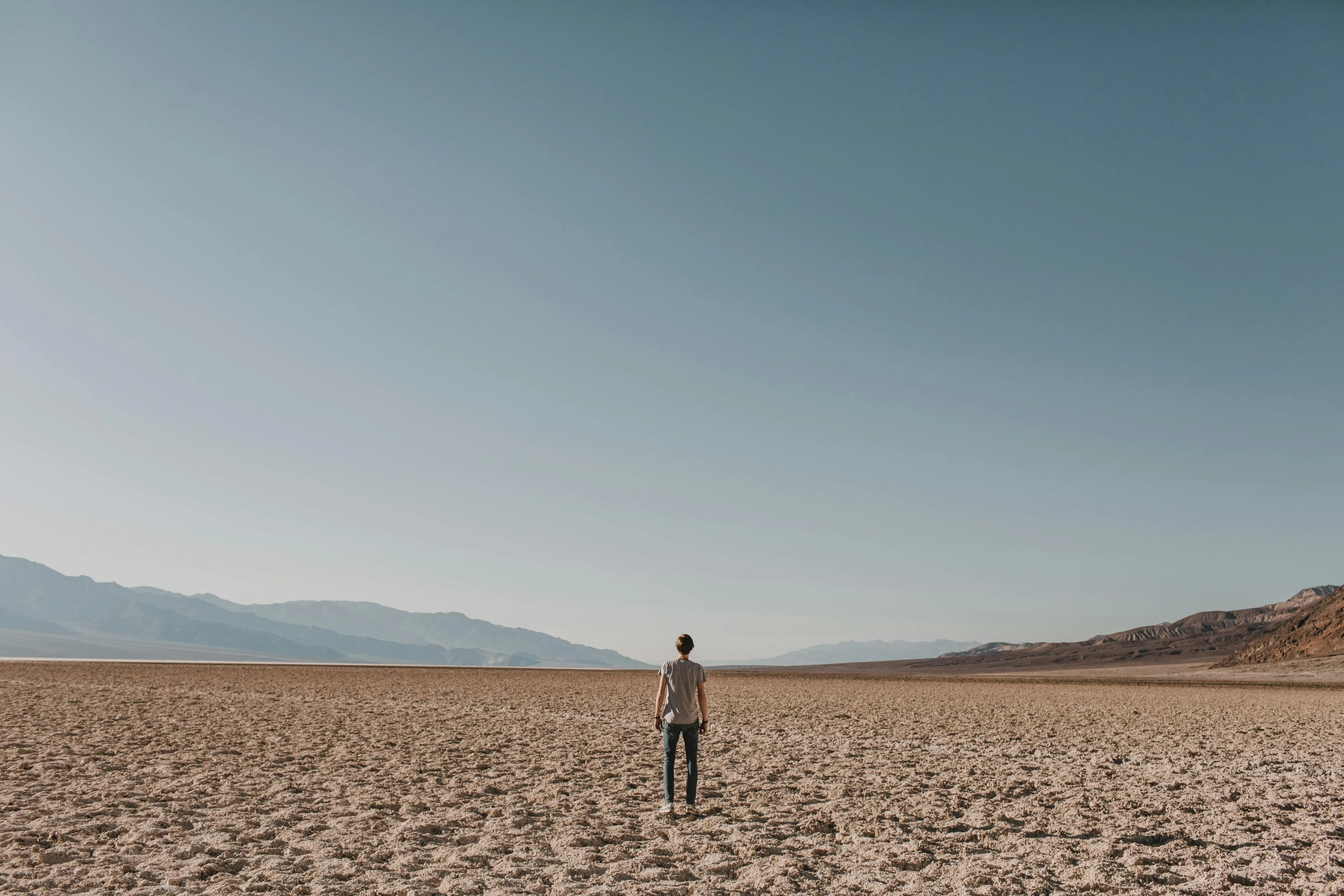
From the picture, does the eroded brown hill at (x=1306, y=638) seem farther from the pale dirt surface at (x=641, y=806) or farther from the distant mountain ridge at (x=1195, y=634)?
the pale dirt surface at (x=641, y=806)

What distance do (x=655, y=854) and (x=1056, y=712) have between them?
67.7 ft

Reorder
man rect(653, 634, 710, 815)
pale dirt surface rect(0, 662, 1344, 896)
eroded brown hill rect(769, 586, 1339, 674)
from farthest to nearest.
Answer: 1. eroded brown hill rect(769, 586, 1339, 674)
2. man rect(653, 634, 710, 815)
3. pale dirt surface rect(0, 662, 1344, 896)

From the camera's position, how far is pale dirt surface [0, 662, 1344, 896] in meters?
6.46

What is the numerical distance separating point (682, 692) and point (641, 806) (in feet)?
6.39

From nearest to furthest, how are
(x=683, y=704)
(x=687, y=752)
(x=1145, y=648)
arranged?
(x=683, y=704)
(x=687, y=752)
(x=1145, y=648)

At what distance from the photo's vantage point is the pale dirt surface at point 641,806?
6.46 meters

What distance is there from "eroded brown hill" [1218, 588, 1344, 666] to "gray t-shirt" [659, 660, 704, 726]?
83.9 meters

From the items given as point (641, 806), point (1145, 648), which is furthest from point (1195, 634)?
point (641, 806)

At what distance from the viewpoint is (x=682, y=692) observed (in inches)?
318

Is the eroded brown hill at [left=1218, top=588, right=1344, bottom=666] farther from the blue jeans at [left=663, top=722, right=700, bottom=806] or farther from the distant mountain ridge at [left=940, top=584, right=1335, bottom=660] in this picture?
the blue jeans at [left=663, top=722, right=700, bottom=806]

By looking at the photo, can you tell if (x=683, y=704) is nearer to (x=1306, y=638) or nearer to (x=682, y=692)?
(x=682, y=692)

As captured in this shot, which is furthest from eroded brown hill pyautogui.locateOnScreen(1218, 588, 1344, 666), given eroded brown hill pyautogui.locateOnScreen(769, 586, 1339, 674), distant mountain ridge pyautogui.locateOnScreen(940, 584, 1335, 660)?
distant mountain ridge pyautogui.locateOnScreen(940, 584, 1335, 660)

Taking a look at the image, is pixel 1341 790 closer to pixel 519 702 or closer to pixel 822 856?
pixel 822 856

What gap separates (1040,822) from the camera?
8406 mm
